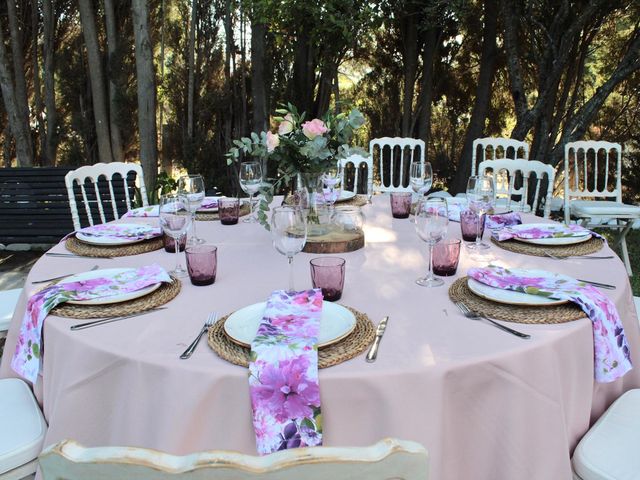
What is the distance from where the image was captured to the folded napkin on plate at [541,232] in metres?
1.81

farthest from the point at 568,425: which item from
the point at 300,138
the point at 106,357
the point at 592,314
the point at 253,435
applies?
the point at 300,138

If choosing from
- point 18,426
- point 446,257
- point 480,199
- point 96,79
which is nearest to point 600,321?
point 446,257

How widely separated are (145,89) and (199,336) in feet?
13.7

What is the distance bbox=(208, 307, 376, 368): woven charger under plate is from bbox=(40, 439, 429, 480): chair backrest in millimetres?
429

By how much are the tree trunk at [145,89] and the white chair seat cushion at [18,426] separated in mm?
3530

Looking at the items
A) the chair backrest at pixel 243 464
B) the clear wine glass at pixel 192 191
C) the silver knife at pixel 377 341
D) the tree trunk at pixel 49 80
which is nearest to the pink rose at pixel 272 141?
the clear wine glass at pixel 192 191

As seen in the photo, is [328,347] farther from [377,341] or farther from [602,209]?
[602,209]

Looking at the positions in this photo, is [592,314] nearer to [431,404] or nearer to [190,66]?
[431,404]

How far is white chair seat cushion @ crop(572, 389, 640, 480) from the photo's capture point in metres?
1.14

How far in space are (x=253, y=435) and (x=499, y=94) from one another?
20.5 feet

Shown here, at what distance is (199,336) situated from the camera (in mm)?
1094

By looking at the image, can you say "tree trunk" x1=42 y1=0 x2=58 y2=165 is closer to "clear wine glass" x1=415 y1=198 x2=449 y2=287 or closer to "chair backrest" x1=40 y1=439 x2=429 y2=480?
"clear wine glass" x1=415 y1=198 x2=449 y2=287

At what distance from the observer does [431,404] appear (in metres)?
0.96

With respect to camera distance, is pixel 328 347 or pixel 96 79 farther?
pixel 96 79
